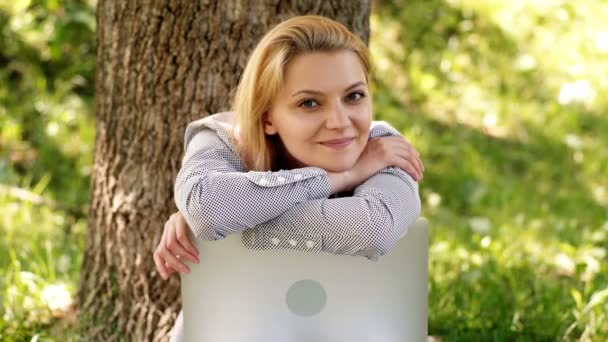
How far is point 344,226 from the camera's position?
6.33 feet

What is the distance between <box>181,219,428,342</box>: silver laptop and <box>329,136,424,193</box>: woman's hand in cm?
16

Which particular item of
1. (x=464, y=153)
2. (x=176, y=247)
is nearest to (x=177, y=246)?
(x=176, y=247)

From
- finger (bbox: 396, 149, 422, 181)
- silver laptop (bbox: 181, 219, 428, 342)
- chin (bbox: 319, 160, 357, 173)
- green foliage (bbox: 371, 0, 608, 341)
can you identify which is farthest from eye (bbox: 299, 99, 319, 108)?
green foliage (bbox: 371, 0, 608, 341)

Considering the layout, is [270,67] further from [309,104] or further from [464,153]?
[464,153]

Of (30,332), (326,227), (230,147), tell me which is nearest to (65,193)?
(30,332)

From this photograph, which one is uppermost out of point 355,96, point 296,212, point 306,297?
point 355,96

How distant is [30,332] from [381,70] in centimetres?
291

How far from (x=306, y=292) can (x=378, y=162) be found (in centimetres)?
36

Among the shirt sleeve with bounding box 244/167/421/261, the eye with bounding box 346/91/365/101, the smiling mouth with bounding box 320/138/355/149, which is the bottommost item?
the shirt sleeve with bounding box 244/167/421/261

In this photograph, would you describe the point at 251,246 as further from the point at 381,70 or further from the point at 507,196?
the point at 381,70

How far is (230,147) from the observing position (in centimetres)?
221

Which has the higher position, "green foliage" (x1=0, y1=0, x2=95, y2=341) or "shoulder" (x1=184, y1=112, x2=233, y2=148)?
"shoulder" (x1=184, y1=112, x2=233, y2=148)

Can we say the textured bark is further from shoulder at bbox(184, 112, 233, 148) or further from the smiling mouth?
the smiling mouth

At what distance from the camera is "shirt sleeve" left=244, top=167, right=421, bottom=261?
193cm
